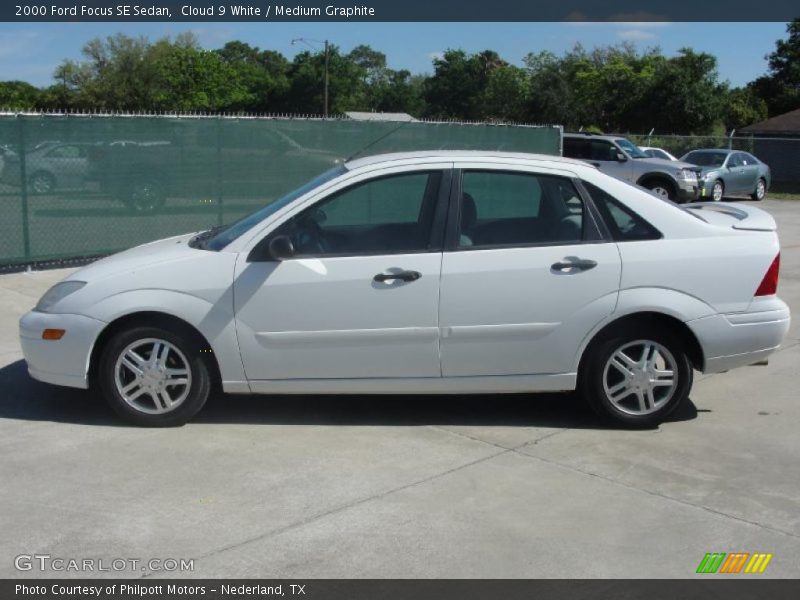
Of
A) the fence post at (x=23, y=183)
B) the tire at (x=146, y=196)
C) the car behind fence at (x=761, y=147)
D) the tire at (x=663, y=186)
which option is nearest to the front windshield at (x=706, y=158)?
the tire at (x=663, y=186)

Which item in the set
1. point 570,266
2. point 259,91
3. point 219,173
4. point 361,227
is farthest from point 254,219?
point 259,91

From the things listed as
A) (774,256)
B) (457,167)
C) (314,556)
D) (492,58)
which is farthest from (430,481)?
(492,58)

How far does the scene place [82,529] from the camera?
4402mm

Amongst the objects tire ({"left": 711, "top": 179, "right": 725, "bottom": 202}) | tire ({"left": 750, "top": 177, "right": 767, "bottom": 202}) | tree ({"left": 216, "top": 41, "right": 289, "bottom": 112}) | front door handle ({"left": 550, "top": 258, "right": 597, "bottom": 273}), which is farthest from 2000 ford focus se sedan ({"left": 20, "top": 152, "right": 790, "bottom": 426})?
tree ({"left": 216, "top": 41, "right": 289, "bottom": 112})

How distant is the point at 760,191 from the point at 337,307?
24.6 meters

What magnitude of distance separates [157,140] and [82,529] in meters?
8.94

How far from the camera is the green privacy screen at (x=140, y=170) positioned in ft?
36.7

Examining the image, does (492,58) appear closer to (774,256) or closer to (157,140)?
(157,140)

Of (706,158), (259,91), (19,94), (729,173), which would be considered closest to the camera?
(729,173)

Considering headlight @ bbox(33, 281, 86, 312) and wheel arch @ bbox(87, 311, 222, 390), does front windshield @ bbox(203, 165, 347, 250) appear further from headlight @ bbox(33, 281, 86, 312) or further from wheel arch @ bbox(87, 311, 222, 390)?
headlight @ bbox(33, 281, 86, 312)

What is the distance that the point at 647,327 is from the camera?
5824mm

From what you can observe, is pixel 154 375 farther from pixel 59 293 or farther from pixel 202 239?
pixel 202 239

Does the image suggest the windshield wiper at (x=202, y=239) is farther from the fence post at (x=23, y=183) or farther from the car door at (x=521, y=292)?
the fence post at (x=23, y=183)

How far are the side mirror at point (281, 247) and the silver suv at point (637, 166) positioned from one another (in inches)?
720
